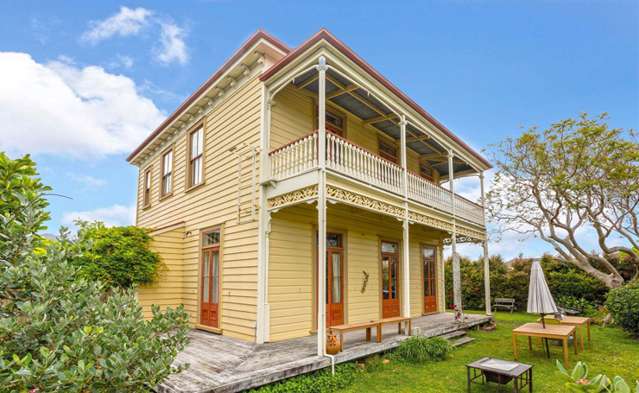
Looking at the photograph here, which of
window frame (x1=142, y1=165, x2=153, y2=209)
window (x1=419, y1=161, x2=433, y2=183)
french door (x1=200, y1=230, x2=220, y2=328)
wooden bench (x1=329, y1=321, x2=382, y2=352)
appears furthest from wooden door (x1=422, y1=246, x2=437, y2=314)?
window frame (x1=142, y1=165, x2=153, y2=209)

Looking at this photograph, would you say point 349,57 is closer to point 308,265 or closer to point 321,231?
point 321,231

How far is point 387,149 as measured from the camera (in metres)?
12.7

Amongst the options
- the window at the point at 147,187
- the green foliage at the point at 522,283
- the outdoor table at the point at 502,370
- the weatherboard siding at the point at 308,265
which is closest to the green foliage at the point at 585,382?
the outdoor table at the point at 502,370

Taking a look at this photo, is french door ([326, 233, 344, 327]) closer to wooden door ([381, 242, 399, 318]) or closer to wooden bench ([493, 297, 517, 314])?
wooden door ([381, 242, 399, 318])

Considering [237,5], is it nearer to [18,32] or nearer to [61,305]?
[18,32]

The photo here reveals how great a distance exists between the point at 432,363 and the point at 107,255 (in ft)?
27.2

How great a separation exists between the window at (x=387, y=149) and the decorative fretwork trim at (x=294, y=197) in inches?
204

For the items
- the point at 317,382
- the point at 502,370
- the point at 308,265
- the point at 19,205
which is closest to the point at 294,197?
the point at 308,265

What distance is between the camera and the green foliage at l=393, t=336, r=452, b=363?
7864mm

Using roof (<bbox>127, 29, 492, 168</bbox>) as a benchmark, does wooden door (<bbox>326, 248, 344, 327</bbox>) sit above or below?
below

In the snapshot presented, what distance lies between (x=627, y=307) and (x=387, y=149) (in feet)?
26.4

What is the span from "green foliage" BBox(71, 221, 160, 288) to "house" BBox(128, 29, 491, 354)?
0.62m

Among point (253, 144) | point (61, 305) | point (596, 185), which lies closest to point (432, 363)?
point (253, 144)

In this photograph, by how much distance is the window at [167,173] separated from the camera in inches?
520
